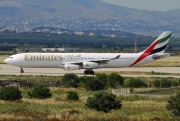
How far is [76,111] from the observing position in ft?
98.9

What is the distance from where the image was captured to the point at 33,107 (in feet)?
109

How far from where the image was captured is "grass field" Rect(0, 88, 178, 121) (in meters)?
27.7

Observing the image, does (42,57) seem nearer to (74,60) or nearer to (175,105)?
(74,60)

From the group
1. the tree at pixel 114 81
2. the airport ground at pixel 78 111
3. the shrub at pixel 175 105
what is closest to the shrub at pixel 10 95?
the airport ground at pixel 78 111

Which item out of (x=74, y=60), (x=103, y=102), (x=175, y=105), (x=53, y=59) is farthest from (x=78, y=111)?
(x=74, y=60)

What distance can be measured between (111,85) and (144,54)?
75.7ft

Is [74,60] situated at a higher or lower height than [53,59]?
lower

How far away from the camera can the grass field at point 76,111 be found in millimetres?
27703

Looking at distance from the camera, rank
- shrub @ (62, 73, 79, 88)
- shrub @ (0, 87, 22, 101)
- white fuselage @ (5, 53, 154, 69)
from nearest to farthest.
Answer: shrub @ (0, 87, 22, 101)
shrub @ (62, 73, 79, 88)
white fuselage @ (5, 53, 154, 69)

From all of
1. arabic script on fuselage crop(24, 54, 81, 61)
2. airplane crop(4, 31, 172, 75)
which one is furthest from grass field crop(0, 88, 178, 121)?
arabic script on fuselage crop(24, 54, 81, 61)

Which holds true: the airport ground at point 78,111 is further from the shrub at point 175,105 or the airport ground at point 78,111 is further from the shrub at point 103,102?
the shrub at point 103,102

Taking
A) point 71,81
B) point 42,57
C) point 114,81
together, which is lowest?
point 114,81

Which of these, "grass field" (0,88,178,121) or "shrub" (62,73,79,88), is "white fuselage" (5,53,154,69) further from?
"grass field" (0,88,178,121)

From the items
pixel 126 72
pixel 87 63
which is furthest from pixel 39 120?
pixel 126 72
